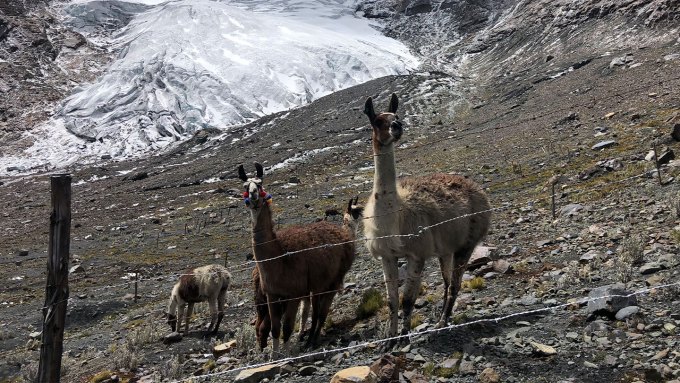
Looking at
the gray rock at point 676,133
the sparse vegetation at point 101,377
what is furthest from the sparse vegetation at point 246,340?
the gray rock at point 676,133

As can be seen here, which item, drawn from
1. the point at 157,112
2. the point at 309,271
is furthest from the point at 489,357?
the point at 157,112

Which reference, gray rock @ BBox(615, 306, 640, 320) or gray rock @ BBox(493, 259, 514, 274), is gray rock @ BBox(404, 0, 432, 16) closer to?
gray rock @ BBox(493, 259, 514, 274)

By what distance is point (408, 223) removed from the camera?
7.46 m

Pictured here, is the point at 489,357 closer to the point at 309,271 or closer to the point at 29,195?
the point at 309,271

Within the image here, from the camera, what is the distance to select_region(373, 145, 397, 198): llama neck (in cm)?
744

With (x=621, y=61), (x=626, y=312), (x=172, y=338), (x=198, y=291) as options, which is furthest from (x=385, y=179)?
(x=621, y=61)

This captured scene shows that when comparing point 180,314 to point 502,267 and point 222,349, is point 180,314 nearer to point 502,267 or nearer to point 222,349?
point 222,349

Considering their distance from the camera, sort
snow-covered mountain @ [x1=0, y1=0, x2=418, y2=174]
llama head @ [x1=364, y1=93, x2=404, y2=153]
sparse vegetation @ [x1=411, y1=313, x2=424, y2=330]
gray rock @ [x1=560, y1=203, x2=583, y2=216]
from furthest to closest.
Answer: snow-covered mountain @ [x1=0, y1=0, x2=418, y2=174]
gray rock @ [x1=560, y1=203, x2=583, y2=216]
sparse vegetation @ [x1=411, y1=313, x2=424, y2=330]
llama head @ [x1=364, y1=93, x2=404, y2=153]

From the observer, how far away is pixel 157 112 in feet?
298

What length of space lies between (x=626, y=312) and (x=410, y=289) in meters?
2.58

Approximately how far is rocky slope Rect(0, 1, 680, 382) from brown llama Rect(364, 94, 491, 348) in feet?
2.07

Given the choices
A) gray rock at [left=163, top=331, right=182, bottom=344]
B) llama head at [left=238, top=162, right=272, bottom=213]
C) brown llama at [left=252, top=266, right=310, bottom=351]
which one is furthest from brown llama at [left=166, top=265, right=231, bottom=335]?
llama head at [left=238, top=162, right=272, bottom=213]

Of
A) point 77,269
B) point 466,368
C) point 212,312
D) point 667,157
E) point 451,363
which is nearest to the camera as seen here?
point 466,368

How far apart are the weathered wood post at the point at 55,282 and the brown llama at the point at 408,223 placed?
3.81m
